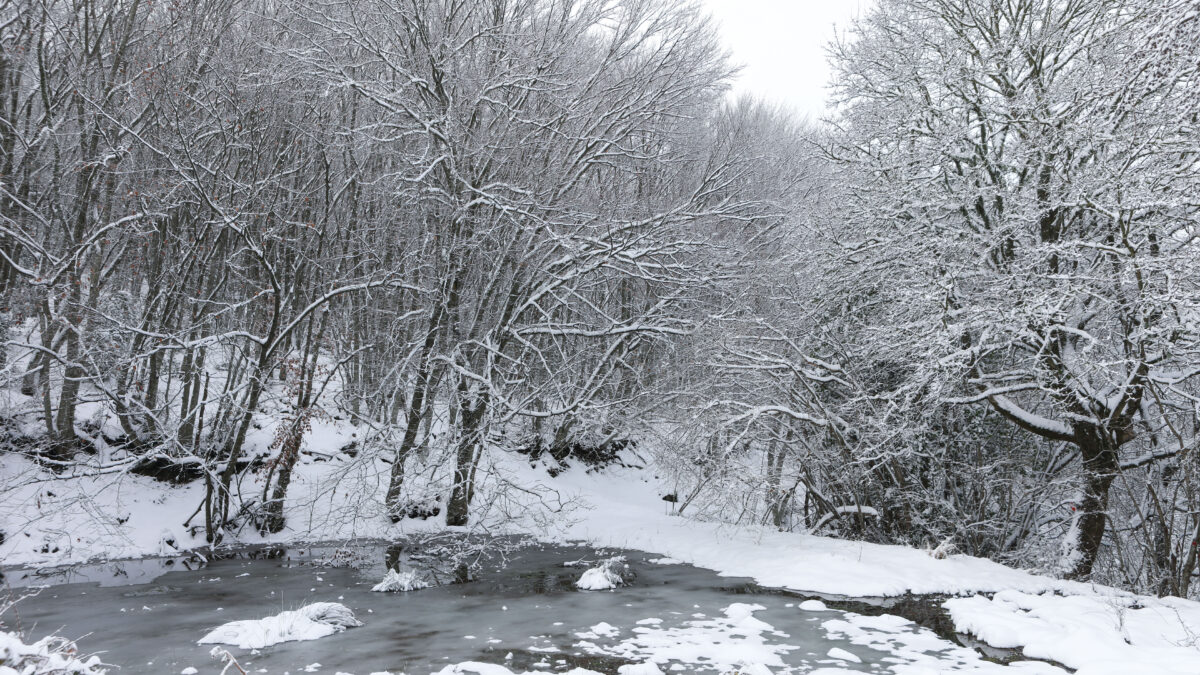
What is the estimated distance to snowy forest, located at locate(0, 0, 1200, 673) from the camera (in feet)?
34.6

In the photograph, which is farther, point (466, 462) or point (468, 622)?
point (466, 462)

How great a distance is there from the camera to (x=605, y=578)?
1097 centimetres

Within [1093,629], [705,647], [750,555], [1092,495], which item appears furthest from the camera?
[750,555]

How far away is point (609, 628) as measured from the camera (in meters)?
8.30

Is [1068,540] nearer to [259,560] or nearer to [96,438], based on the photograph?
[259,560]

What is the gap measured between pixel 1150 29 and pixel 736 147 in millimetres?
17740

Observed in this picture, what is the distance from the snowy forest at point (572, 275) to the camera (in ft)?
34.6

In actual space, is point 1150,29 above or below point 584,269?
above

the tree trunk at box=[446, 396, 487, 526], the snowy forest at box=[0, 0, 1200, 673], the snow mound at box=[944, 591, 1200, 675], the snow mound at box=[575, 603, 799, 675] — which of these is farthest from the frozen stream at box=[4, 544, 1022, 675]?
the tree trunk at box=[446, 396, 487, 526]

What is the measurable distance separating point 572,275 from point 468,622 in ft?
25.5

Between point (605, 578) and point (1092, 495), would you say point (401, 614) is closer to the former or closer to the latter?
point (605, 578)

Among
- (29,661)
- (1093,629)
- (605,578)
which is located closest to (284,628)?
(29,661)

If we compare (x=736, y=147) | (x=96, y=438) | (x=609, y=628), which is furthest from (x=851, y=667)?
(x=736, y=147)

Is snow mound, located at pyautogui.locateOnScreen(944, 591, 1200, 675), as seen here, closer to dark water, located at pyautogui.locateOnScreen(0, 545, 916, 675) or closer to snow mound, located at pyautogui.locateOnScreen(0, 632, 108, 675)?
dark water, located at pyautogui.locateOnScreen(0, 545, 916, 675)
